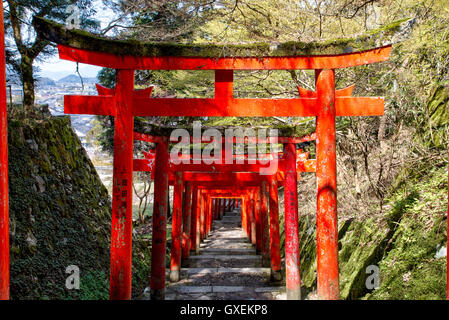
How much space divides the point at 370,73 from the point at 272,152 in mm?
3287

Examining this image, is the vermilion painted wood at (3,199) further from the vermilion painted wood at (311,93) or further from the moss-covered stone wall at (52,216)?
the vermilion painted wood at (311,93)

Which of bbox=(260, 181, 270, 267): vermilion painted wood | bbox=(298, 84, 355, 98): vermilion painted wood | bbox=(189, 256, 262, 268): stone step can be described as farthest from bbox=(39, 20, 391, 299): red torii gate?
bbox=(189, 256, 262, 268): stone step

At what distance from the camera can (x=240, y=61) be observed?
6496 millimetres

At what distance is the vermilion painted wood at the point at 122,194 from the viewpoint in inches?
250

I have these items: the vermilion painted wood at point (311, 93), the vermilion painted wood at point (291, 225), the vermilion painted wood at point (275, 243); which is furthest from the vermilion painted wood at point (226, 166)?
the vermilion painted wood at point (311, 93)

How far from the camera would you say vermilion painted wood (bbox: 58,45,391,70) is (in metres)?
6.46

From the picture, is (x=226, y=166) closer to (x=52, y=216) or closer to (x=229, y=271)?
(x=229, y=271)

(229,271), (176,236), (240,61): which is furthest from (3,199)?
(229,271)

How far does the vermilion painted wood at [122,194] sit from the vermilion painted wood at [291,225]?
15.4 ft

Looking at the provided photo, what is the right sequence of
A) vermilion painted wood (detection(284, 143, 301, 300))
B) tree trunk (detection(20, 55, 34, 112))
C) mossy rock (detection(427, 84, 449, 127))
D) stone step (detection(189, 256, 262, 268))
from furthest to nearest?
stone step (detection(189, 256, 262, 268))
tree trunk (detection(20, 55, 34, 112))
vermilion painted wood (detection(284, 143, 301, 300))
mossy rock (detection(427, 84, 449, 127))

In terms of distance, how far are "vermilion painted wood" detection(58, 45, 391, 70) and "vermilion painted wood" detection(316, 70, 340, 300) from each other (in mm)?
222

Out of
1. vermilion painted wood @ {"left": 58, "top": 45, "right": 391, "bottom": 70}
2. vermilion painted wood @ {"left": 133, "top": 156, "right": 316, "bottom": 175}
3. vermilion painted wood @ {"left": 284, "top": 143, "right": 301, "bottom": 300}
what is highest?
vermilion painted wood @ {"left": 58, "top": 45, "right": 391, "bottom": 70}

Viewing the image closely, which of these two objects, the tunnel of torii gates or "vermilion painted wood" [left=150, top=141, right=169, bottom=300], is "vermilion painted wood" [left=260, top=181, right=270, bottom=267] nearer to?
"vermilion painted wood" [left=150, top=141, right=169, bottom=300]

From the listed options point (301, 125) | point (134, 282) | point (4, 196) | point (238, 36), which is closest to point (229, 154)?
point (301, 125)
